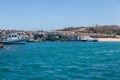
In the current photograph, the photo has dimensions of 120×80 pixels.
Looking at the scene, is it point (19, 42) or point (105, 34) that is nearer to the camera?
point (19, 42)

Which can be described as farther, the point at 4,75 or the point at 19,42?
the point at 19,42

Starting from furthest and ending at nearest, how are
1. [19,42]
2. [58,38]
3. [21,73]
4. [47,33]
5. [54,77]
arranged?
[47,33] → [58,38] → [19,42] → [21,73] → [54,77]

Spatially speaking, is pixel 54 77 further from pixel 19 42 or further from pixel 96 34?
pixel 96 34

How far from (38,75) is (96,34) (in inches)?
6411

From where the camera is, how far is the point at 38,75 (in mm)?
25812

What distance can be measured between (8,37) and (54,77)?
82325 millimetres

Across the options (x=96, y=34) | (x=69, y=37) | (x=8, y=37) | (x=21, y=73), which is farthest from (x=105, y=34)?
(x=21, y=73)

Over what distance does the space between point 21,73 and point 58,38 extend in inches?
5220

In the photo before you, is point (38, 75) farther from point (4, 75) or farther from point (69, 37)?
point (69, 37)

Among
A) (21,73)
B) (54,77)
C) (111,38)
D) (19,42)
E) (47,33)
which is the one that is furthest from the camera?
(111,38)

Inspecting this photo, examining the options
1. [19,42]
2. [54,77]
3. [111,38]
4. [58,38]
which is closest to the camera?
[54,77]

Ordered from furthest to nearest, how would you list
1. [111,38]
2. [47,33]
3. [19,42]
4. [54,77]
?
[111,38] → [47,33] → [19,42] → [54,77]

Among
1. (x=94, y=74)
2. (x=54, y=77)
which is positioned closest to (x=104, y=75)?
(x=94, y=74)

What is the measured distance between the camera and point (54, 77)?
24.8 m
